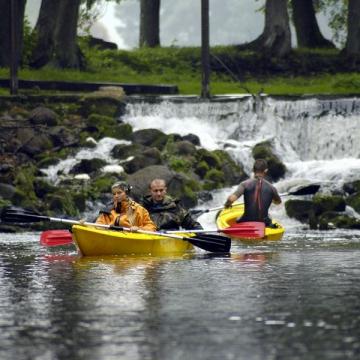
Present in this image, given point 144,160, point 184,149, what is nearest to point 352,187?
point 184,149

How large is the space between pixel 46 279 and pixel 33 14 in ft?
394

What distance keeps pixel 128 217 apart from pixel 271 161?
15.2m

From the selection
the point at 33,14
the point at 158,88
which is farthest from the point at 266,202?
the point at 33,14

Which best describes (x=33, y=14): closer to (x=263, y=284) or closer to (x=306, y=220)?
(x=306, y=220)

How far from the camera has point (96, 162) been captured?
3594 centimetres

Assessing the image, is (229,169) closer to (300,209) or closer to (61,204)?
(300,209)

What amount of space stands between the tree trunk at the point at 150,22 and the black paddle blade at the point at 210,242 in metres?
30.5

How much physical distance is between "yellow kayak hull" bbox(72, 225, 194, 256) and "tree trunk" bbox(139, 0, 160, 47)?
1199 inches

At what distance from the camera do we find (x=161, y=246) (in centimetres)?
2331

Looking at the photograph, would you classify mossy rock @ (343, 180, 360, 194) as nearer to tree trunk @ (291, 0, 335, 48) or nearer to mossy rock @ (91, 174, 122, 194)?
mossy rock @ (91, 174, 122, 194)

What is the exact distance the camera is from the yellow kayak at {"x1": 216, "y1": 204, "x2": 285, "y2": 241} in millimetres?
26531

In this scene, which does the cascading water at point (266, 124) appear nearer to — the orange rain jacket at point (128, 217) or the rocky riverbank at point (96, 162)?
the rocky riverbank at point (96, 162)

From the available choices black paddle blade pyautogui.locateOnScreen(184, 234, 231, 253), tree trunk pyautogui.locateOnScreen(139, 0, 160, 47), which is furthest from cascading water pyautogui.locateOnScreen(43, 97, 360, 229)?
black paddle blade pyautogui.locateOnScreen(184, 234, 231, 253)

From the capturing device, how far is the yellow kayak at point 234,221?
26.5 metres
